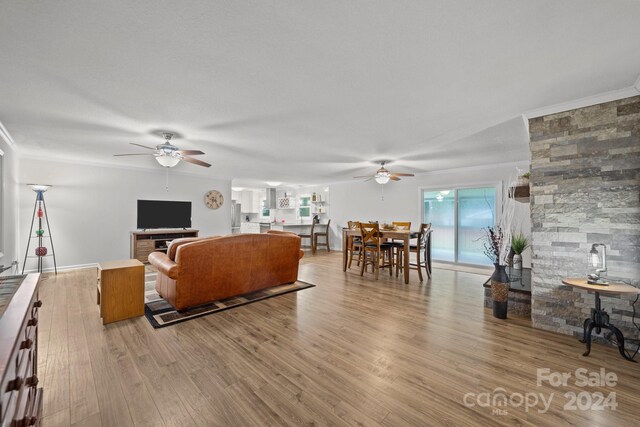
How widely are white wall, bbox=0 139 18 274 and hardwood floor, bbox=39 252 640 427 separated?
135 centimetres

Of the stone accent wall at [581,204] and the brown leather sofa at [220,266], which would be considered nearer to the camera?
the stone accent wall at [581,204]

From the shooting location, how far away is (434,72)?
2137 millimetres

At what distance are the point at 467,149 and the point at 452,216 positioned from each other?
8.38ft

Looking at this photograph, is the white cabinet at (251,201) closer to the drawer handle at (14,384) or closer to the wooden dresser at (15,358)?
the wooden dresser at (15,358)

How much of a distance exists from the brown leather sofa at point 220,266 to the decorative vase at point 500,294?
9.14 ft

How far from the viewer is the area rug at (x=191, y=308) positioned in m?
2.97

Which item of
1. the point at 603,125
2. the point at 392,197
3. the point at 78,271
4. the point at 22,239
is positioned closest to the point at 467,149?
the point at 603,125

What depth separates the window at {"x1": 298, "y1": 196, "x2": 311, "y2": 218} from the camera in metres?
10.3

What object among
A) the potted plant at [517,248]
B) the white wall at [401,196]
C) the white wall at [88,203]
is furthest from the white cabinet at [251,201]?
the potted plant at [517,248]

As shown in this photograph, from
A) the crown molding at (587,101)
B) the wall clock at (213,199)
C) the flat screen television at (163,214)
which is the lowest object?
the flat screen television at (163,214)

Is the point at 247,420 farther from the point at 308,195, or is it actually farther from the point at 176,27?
the point at 308,195

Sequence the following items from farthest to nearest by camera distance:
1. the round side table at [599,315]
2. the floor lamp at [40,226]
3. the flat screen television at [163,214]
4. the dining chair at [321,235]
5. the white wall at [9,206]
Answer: the dining chair at [321,235] < the flat screen television at [163,214] < the floor lamp at [40,226] < the white wall at [9,206] < the round side table at [599,315]

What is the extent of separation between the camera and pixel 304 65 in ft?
6.73

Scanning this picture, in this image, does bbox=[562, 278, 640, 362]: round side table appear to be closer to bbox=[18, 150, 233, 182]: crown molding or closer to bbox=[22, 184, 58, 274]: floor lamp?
bbox=[18, 150, 233, 182]: crown molding
